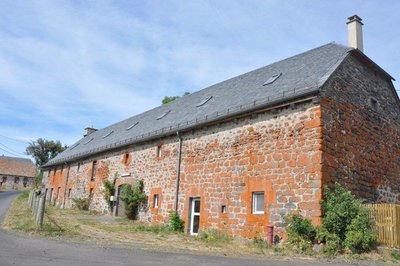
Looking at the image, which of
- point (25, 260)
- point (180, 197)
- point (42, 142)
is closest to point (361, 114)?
point (180, 197)

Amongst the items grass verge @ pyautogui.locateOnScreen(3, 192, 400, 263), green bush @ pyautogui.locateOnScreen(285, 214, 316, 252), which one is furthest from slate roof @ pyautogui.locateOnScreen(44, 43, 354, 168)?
grass verge @ pyautogui.locateOnScreen(3, 192, 400, 263)

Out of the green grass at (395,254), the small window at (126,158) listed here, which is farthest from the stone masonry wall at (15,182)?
the green grass at (395,254)

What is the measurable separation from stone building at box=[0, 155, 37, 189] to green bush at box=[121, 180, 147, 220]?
53.9 m

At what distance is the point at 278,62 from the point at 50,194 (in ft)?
75.5

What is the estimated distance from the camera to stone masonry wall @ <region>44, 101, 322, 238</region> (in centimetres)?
1121

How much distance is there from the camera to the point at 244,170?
42.8 ft

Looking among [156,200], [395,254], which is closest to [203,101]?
[156,200]

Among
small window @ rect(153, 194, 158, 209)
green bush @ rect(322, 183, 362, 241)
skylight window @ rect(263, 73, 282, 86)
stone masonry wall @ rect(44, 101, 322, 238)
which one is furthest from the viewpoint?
small window @ rect(153, 194, 158, 209)

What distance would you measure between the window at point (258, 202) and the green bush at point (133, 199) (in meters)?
6.98

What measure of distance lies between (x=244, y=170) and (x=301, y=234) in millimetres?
3243

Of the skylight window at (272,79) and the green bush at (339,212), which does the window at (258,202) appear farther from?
the skylight window at (272,79)

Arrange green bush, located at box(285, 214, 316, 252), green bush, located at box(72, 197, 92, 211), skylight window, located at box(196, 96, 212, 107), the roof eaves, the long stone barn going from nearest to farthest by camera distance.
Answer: green bush, located at box(285, 214, 316, 252) < the long stone barn < the roof eaves < skylight window, located at box(196, 96, 212, 107) < green bush, located at box(72, 197, 92, 211)

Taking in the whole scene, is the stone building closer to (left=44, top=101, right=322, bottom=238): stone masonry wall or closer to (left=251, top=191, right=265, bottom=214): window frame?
(left=44, top=101, right=322, bottom=238): stone masonry wall

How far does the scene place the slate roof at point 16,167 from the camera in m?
66.4
